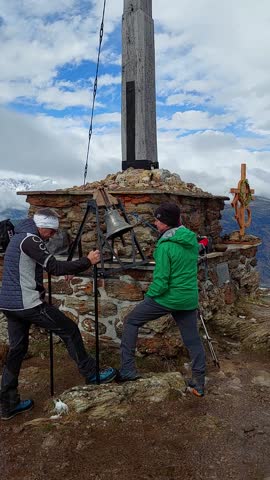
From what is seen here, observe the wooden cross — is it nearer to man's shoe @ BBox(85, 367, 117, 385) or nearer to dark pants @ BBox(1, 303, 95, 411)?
man's shoe @ BBox(85, 367, 117, 385)

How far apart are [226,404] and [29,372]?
103 inches

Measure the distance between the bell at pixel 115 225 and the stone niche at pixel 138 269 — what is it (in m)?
1.26

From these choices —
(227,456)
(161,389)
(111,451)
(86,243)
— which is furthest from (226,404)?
(86,243)

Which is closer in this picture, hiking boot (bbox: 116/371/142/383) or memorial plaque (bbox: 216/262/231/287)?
hiking boot (bbox: 116/371/142/383)

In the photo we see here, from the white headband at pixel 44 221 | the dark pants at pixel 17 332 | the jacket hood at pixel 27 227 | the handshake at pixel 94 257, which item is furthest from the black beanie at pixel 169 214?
the dark pants at pixel 17 332

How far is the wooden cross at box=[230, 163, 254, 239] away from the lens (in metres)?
9.73

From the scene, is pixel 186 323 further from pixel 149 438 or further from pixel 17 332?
pixel 17 332

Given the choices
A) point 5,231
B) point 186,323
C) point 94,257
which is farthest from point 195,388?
point 5,231

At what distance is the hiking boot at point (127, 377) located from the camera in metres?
5.11

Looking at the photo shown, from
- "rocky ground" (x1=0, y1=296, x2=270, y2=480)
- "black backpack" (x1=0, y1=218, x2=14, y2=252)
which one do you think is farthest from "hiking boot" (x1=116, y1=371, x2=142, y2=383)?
"black backpack" (x1=0, y1=218, x2=14, y2=252)

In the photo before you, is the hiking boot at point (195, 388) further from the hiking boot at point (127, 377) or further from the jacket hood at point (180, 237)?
the jacket hood at point (180, 237)

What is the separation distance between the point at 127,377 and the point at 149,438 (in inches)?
42.0

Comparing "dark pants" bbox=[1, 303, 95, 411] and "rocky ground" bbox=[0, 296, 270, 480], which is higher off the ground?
"dark pants" bbox=[1, 303, 95, 411]

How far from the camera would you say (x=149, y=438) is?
13.5 feet
